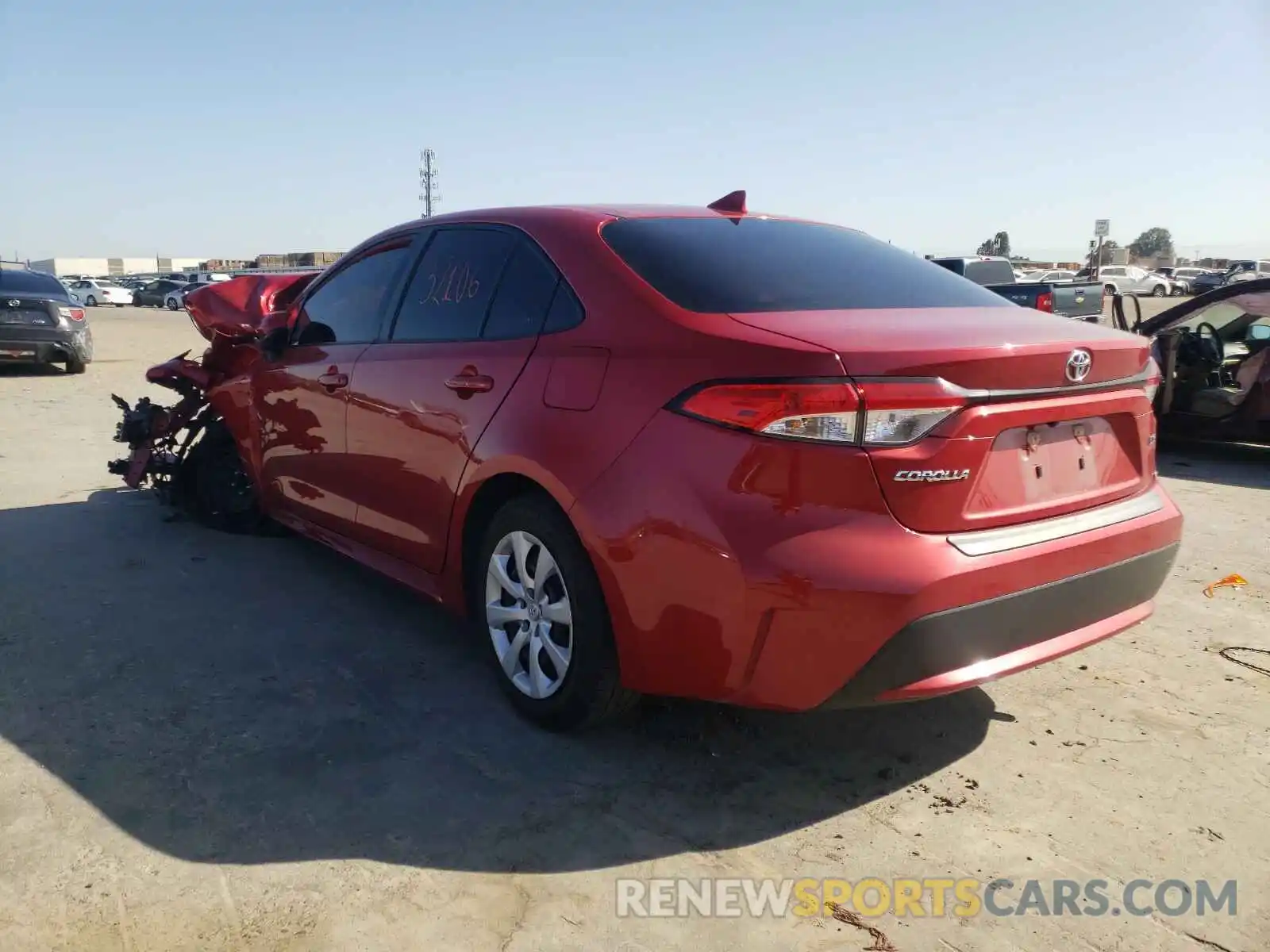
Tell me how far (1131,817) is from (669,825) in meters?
1.31

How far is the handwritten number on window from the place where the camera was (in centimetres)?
370

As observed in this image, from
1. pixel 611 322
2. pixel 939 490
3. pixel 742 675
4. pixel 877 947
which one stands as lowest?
pixel 877 947

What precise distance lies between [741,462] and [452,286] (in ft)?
5.64

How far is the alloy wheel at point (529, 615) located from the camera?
10.3ft

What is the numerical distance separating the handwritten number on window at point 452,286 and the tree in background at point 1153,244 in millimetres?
142346

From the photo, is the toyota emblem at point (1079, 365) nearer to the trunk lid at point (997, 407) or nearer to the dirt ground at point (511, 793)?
the trunk lid at point (997, 407)

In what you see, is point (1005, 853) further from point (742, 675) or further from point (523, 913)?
point (523, 913)

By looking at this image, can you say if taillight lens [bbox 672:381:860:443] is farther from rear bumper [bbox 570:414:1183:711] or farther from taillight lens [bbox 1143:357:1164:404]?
taillight lens [bbox 1143:357:1164:404]

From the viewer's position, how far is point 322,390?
4.43 metres

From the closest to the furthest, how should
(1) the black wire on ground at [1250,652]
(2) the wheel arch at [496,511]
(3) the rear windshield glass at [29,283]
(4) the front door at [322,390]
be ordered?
(2) the wheel arch at [496,511] < (1) the black wire on ground at [1250,652] < (4) the front door at [322,390] < (3) the rear windshield glass at [29,283]

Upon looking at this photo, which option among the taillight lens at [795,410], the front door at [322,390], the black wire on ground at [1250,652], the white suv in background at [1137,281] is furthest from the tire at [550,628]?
the white suv in background at [1137,281]

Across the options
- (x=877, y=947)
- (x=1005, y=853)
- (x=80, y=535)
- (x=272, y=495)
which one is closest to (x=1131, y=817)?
(x=1005, y=853)

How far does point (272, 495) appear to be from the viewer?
16.7 feet

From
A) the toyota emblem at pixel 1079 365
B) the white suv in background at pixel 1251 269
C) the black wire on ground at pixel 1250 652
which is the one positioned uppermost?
the white suv in background at pixel 1251 269
